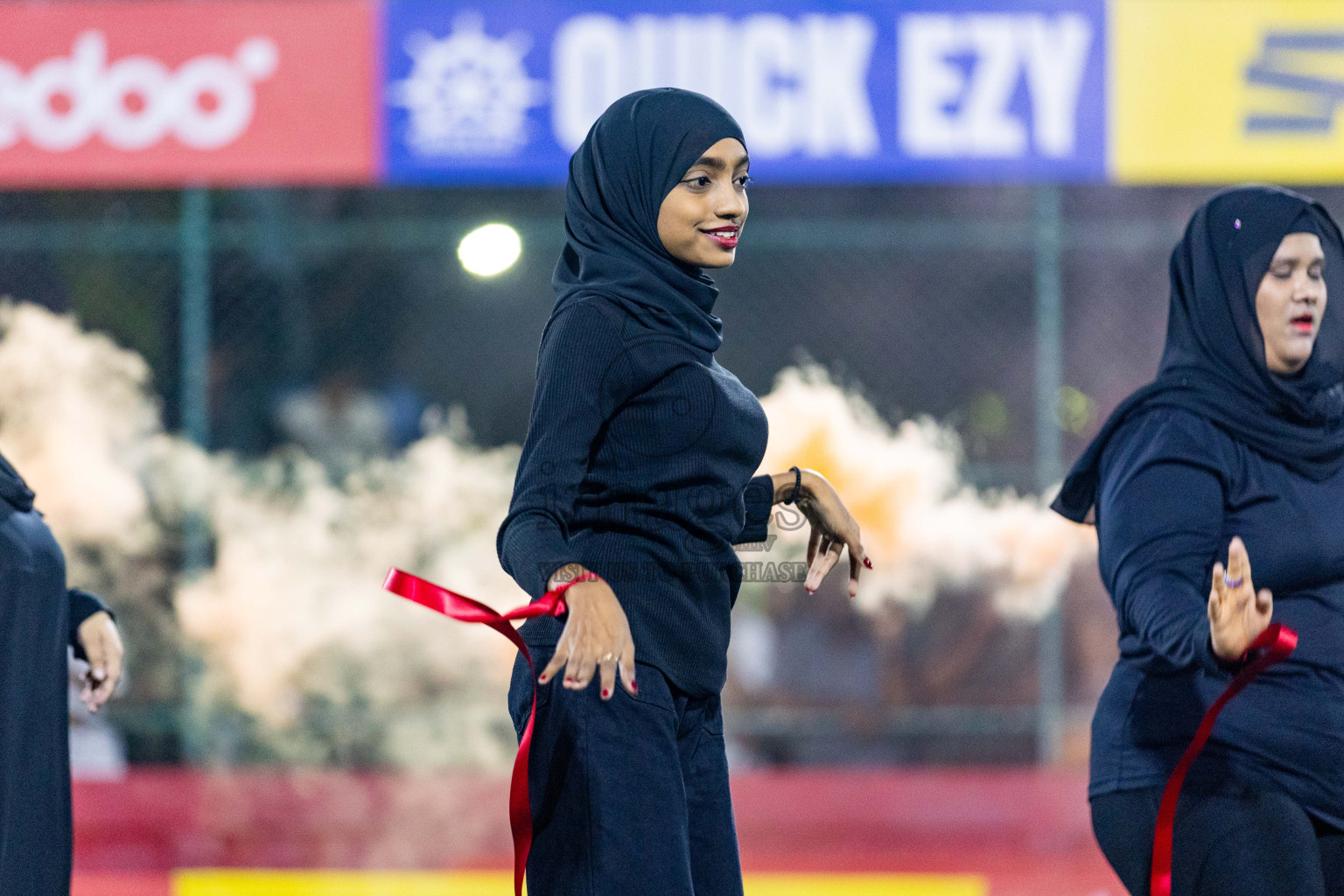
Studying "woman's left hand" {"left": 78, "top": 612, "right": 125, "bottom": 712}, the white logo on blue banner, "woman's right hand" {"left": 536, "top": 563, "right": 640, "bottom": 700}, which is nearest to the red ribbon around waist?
"woman's right hand" {"left": 536, "top": 563, "right": 640, "bottom": 700}

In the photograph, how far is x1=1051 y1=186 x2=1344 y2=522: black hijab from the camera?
2064 mm

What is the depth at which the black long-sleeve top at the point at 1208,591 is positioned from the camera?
6.42ft

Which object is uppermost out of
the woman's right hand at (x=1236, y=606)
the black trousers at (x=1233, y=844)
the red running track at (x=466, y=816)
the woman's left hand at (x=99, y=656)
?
the woman's right hand at (x=1236, y=606)

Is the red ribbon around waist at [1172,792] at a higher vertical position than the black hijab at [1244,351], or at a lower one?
lower

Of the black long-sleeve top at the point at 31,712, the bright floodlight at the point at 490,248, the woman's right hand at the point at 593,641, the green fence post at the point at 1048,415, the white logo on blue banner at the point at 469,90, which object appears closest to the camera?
the woman's right hand at the point at 593,641

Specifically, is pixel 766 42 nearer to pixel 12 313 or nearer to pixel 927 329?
pixel 927 329

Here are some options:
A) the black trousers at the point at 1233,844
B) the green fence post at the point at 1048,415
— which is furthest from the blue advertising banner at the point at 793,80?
the black trousers at the point at 1233,844

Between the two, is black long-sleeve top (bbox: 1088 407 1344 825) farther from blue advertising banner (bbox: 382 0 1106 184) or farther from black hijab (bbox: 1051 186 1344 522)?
blue advertising banner (bbox: 382 0 1106 184)

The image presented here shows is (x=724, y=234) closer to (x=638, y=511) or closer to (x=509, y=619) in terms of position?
(x=638, y=511)

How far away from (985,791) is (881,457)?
132cm

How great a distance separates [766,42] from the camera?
5.21 m

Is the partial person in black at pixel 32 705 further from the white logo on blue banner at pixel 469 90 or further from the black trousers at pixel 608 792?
the white logo on blue banner at pixel 469 90

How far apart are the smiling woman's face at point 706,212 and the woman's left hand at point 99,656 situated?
1.21 metres

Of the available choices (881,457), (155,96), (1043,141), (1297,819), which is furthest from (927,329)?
(1297,819)
